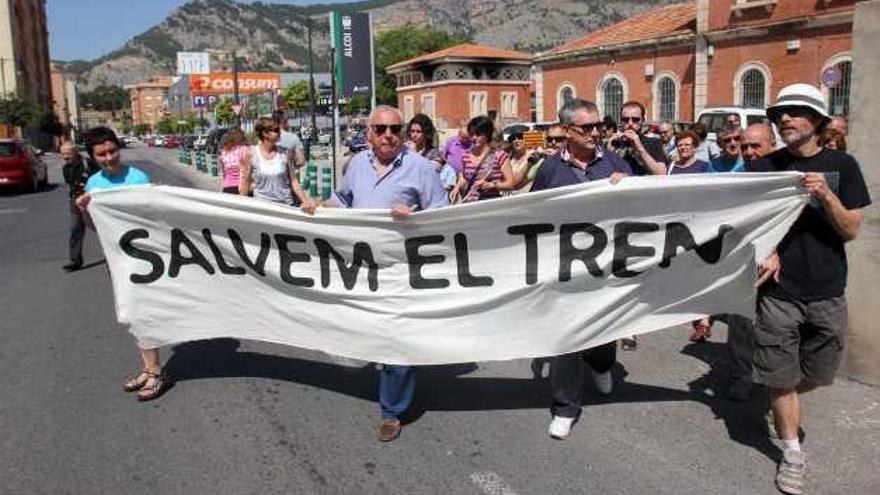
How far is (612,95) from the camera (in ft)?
132

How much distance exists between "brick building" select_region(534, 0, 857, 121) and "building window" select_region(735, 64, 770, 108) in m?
0.04

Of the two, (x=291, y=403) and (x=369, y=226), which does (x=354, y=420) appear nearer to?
(x=291, y=403)

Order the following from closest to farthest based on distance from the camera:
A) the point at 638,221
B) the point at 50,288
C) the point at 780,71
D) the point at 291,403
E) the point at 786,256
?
the point at 786,256 → the point at 638,221 → the point at 291,403 → the point at 50,288 → the point at 780,71

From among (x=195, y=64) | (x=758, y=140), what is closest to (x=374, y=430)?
(x=758, y=140)

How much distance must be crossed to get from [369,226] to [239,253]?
3.00 feet

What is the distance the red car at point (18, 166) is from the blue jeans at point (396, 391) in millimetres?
21421

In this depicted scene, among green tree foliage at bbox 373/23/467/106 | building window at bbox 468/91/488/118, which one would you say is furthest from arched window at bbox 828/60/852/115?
green tree foliage at bbox 373/23/467/106

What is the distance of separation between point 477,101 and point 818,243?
65.4 meters

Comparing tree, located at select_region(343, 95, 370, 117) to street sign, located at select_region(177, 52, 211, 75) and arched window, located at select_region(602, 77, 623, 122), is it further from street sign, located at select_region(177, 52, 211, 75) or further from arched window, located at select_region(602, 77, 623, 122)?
street sign, located at select_region(177, 52, 211, 75)

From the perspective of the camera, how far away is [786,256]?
380cm

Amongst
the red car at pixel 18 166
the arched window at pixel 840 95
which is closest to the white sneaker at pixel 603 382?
the red car at pixel 18 166

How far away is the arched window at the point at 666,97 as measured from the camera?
36.4m

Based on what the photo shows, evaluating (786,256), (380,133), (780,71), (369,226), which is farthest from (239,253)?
(780,71)

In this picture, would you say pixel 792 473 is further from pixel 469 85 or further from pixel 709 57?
A: pixel 469 85
